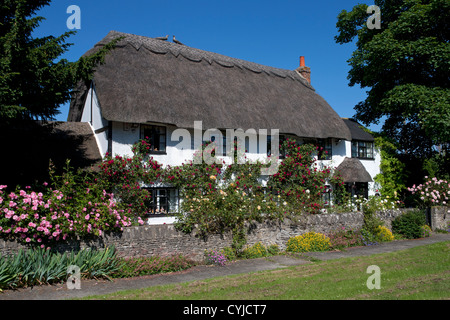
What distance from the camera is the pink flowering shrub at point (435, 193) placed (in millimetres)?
18375

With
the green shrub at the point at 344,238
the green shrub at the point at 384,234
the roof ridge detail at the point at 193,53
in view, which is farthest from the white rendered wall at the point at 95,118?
the green shrub at the point at 384,234

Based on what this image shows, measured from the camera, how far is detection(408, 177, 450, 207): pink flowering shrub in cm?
1838

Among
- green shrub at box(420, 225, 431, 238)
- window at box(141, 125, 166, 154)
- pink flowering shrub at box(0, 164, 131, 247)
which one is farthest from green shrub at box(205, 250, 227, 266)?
green shrub at box(420, 225, 431, 238)

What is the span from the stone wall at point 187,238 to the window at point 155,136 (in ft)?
15.6

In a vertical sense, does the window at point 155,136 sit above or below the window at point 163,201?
above

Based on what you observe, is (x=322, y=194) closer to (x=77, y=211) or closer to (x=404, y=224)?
(x=404, y=224)

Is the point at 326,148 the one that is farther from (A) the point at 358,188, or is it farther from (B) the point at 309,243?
(B) the point at 309,243

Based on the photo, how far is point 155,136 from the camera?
1508 centimetres

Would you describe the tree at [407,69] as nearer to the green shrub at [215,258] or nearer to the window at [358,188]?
the window at [358,188]

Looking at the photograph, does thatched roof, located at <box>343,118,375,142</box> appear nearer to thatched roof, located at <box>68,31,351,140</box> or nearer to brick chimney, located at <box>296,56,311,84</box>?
thatched roof, located at <box>68,31,351,140</box>

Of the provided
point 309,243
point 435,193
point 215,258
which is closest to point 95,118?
point 215,258

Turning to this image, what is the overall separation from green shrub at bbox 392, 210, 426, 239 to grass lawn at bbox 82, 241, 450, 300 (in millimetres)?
5498

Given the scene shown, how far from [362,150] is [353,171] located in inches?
116
